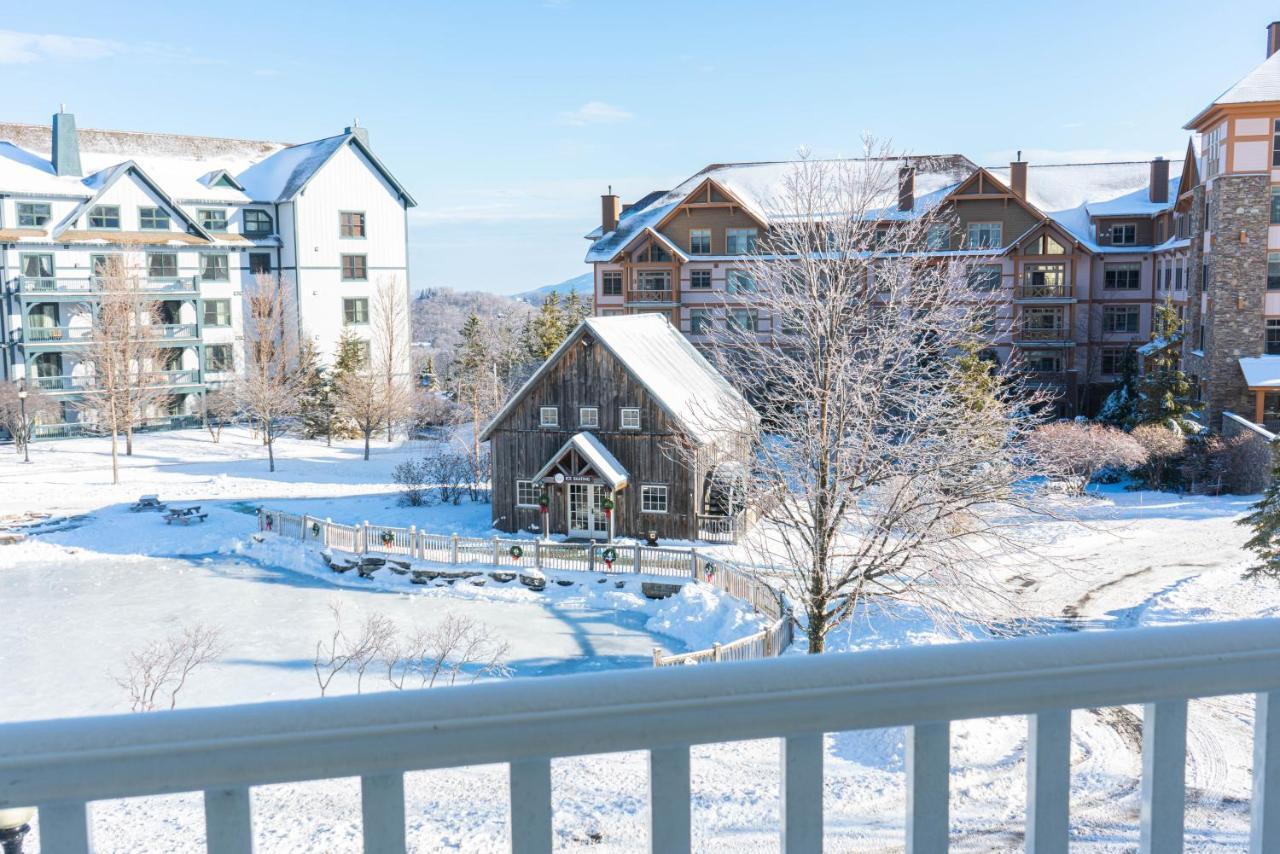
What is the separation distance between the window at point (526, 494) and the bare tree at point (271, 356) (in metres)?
15.3

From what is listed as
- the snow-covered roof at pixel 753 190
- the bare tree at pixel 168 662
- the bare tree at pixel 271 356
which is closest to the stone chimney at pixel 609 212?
the snow-covered roof at pixel 753 190

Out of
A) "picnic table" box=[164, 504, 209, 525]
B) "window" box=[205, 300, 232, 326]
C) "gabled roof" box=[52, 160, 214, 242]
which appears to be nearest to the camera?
"picnic table" box=[164, 504, 209, 525]

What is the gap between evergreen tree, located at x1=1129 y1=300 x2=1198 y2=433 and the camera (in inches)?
1380

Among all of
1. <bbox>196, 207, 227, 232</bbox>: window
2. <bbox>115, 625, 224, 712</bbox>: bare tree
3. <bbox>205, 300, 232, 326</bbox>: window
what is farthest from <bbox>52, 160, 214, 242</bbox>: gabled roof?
<bbox>115, 625, 224, 712</bbox>: bare tree

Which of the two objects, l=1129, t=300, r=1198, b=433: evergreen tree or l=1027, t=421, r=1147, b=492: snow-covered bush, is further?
l=1129, t=300, r=1198, b=433: evergreen tree

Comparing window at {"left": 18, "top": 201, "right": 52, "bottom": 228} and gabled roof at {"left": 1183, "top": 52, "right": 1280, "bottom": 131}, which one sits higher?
gabled roof at {"left": 1183, "top": 52, "right": 1280, "bottom": 131}

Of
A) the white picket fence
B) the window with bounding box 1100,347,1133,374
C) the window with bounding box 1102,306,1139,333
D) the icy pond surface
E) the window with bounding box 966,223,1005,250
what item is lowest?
the icy pond surface

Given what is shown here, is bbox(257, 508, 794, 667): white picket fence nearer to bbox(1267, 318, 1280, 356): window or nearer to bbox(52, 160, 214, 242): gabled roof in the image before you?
bbox(52, 160, 214, 242): gabled roof

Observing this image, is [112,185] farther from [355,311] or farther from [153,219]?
[355,311]

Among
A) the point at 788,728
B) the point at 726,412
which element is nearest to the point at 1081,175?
the point at 726,412

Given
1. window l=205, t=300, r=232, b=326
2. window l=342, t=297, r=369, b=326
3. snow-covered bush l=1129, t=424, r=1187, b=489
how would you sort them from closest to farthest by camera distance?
snow-covered bush l=1129, t=424, r=1187, b=489 → window l=205, t=300, r=232, b=326 → window l=342, t=297, r=369, b=326

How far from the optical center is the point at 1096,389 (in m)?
46.5

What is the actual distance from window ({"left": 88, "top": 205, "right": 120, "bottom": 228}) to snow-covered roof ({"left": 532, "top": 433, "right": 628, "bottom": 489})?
28.7m

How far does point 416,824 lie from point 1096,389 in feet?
141
